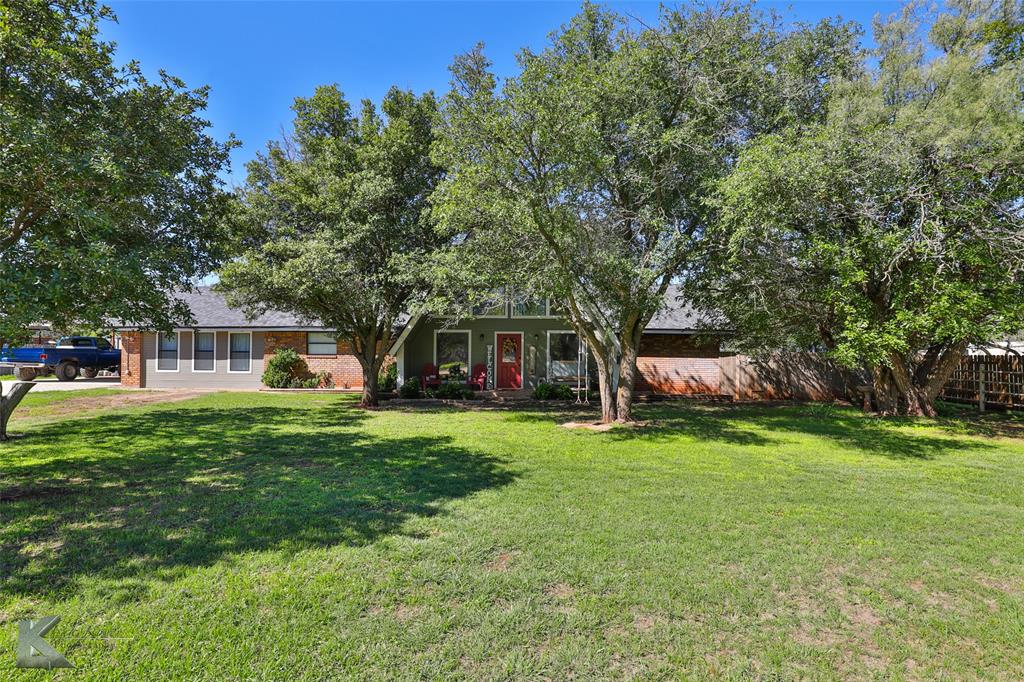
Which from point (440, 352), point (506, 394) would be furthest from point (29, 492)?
point (440, 352)

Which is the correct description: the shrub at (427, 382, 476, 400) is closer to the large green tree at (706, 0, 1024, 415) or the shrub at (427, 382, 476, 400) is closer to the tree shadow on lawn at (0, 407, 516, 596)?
the tree shadow on lawn at (0, 407, 516, 596)

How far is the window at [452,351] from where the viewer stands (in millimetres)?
18719

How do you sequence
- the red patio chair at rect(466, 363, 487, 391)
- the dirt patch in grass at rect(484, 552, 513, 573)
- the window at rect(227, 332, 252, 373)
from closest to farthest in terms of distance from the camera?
the dirt patch in grass at rect(484, 552, 513, 573) < the red patio chair at rect(466, 363, 487, 391) < the window at rect(227, 332, 252, 373)

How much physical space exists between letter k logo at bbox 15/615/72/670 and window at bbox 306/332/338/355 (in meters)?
16.7

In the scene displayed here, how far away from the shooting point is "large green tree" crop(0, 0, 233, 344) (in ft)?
17.1

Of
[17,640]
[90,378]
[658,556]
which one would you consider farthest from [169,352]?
[658,556]

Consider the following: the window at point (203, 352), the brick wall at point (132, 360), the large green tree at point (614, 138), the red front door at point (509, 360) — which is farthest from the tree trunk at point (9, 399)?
the red front door at point (509, 360)

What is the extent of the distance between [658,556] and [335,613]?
2.31 meters

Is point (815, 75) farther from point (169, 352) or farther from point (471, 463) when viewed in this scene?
point (169, 352)

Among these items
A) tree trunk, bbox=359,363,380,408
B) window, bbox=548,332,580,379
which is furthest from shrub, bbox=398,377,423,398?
window, bbox=548,332,580,379

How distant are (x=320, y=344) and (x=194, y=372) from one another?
198 inches

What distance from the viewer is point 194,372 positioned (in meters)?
19.5

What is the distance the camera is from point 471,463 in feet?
23.5

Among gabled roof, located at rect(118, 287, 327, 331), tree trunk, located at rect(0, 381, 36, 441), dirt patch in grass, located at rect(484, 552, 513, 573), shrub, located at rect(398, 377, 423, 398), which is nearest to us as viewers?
dirt patch in grass, located at rect(484, 552, 513, 573)
